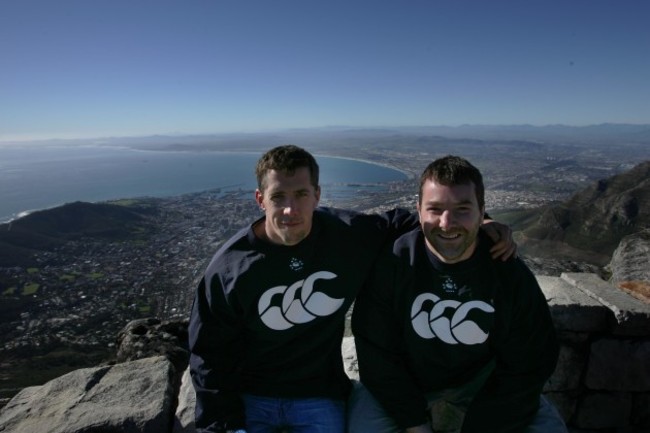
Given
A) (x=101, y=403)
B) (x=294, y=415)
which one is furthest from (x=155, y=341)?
(x=294, y=415)

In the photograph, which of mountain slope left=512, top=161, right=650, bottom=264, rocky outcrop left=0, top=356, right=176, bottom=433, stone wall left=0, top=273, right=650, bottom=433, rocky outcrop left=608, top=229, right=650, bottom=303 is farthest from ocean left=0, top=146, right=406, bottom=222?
Answer: rocky outcrop left=0, top=356, right=176, bottom=433

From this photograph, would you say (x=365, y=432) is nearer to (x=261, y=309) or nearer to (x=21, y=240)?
(x=261, y=309)

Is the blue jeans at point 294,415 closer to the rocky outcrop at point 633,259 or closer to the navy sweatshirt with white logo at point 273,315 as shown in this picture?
the navy sweatshirt with white logo at point 273,315

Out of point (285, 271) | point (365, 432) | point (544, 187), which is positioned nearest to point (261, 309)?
point (285, 271)

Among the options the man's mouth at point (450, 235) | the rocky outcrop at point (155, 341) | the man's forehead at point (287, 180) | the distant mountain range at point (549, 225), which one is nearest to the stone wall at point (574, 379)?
the rocky outcrop at point (155, 341)

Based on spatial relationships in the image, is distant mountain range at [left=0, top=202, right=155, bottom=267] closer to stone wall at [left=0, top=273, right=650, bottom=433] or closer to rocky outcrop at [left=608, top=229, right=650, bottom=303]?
stone wall at [left=0, top=273, right=650, bottom=433]
